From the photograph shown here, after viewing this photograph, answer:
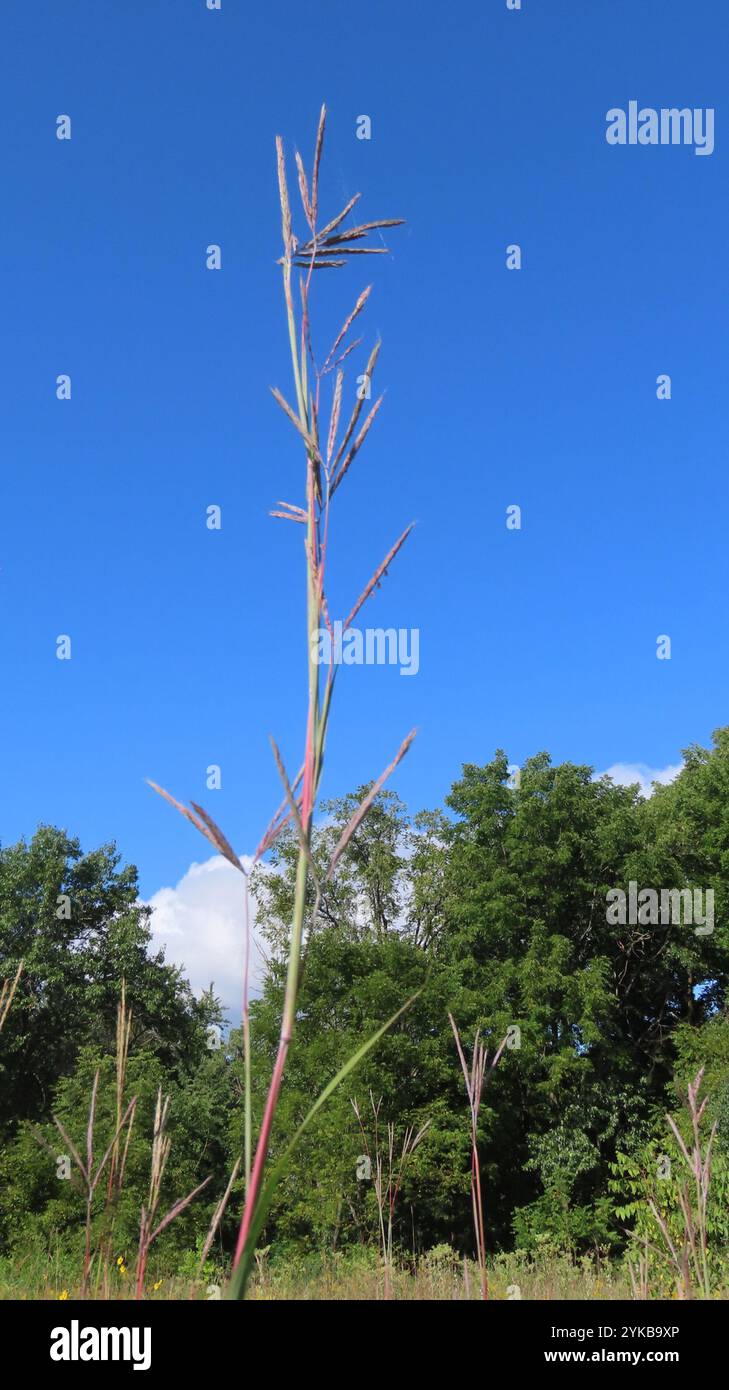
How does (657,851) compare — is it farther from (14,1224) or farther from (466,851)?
(14,1224)

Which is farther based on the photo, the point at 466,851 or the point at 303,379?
the point at 466,851

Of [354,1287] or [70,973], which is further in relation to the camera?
[70,973]

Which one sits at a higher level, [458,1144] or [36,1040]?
[36,1040]

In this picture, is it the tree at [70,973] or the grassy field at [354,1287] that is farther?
the tree at [70,973]

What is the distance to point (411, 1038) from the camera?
94.3 feet

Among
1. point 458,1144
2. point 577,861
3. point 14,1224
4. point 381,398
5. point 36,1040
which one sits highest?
point 577,861

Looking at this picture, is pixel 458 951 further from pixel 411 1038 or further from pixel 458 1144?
pixel 458 1144

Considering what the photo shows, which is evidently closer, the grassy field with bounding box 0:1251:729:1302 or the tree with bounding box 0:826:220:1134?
the grassy field with bounding box 0:1251:729:1302

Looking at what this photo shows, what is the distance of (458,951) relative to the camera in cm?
2986

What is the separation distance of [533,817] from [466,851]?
232 cm
